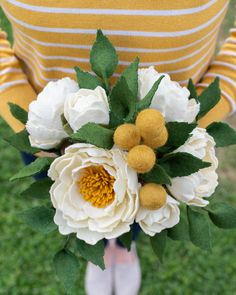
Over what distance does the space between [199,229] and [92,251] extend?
192 mm

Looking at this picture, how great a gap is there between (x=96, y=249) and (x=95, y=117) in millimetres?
232

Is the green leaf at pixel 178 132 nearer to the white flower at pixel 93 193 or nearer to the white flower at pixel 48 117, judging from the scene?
the white flower at pixel 93 193

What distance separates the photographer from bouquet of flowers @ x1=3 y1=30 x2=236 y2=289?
2.39 ft

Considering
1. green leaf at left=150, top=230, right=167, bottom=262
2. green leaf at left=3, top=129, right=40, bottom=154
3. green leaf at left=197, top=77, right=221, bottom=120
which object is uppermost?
green leaf at left=197, top=77, right=221, bottom=120

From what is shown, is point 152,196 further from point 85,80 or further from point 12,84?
point 12,84

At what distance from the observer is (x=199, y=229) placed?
826 mm

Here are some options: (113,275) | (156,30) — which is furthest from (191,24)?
(113,275)

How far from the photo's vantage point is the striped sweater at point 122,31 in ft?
2.71

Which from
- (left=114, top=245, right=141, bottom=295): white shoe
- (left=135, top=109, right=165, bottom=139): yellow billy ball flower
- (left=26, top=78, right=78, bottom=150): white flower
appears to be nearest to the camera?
(left=135, top=109, right=165, bottom=139): yellow billy ball flower

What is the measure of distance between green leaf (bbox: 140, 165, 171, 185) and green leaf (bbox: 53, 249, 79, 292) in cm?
21

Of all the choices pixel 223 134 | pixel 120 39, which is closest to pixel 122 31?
pixel 120 39

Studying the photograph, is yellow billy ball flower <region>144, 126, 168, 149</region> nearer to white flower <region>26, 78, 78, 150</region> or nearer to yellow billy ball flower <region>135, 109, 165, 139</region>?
yellow billy ball flower <region>135, 109, 165, 139</region>

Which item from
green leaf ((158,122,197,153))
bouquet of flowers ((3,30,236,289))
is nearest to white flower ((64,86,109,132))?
bouquet of flowers ((3,30,236,289))

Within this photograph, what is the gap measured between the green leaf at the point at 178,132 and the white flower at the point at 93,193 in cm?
8
